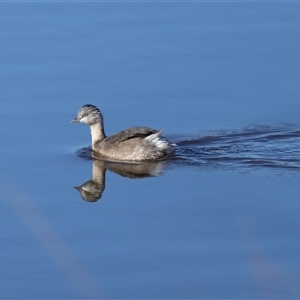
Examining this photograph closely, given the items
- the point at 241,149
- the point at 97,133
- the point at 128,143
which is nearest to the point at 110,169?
the point at 128,143

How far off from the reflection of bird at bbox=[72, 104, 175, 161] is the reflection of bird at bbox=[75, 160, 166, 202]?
0.39 feet

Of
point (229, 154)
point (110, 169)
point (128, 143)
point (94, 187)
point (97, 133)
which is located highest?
point (97, 133)

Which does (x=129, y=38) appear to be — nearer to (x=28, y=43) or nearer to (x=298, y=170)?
Result: (x=28, y=43)

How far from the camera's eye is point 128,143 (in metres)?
13.6

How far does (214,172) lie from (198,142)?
1.07m

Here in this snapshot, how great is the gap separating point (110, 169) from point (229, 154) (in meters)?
1.50

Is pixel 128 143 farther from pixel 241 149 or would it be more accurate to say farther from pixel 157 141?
pixel 241 149

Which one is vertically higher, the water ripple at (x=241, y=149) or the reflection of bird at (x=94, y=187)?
the water ripple at (x=241, y=149)

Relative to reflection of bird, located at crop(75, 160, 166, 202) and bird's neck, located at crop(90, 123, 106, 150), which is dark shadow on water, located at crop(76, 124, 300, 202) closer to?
reflection of bird, located at crop(75, 160, 166, 202)

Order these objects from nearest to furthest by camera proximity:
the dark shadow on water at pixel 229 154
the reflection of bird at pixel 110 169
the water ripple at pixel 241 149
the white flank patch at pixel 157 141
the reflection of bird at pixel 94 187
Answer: the reflection of bird at pixel 94 187, the reflection of bird at pixel 110 169, the dark shadow on water at pixel 229 154, the water ripple at pixel 241 149, the white flank patch at pixel 157 141

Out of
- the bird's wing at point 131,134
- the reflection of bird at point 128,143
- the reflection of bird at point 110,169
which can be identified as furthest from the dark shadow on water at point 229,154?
the bird's wing at point 131,134

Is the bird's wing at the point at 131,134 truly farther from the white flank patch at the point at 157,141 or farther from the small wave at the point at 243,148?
the small wave at the point at 243,148

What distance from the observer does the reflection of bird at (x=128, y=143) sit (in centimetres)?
1343

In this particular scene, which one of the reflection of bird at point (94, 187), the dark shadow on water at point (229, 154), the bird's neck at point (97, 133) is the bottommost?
the reflection of bird at point (94, 187)
